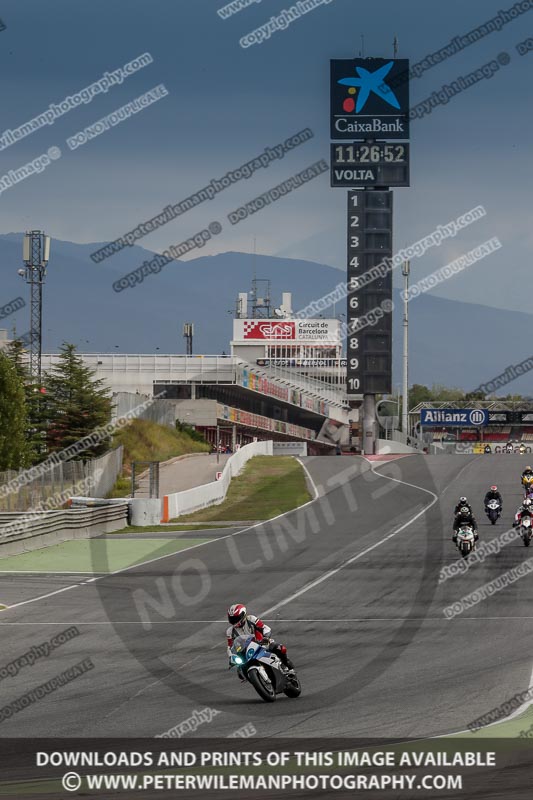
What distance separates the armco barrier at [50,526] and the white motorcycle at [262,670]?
67.9ft

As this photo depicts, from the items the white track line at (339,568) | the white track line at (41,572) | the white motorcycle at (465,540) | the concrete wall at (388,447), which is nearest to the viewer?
the white track line at (339,568)

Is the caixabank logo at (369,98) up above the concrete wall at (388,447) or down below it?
above

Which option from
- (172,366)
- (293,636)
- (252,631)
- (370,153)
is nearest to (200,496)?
(293,636)

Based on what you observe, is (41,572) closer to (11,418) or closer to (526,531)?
(526,531)

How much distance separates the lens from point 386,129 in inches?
3324

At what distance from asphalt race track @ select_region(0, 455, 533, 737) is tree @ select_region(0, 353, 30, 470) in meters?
13.9

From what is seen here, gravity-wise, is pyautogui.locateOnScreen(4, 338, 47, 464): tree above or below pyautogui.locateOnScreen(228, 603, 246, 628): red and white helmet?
above

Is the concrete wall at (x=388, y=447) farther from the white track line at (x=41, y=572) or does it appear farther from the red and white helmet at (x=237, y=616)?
the red and white helmet at (x=237, y=616)

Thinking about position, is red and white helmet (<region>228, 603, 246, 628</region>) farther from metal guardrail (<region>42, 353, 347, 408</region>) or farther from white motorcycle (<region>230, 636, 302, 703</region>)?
metal guardrail (<region>42, 353, 347, 408</region>)

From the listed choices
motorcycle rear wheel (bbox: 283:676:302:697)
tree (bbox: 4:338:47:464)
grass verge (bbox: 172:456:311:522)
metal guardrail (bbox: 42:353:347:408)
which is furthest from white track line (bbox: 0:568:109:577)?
metal guardrail (bbox: 42:353:347:408)

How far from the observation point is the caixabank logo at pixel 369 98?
278 feet

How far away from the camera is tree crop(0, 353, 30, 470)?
50.4 meters

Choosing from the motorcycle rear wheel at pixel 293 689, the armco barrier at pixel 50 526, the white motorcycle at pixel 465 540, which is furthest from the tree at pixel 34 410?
the motorcycle rear wheel at pixel 293 689

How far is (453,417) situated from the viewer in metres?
138
